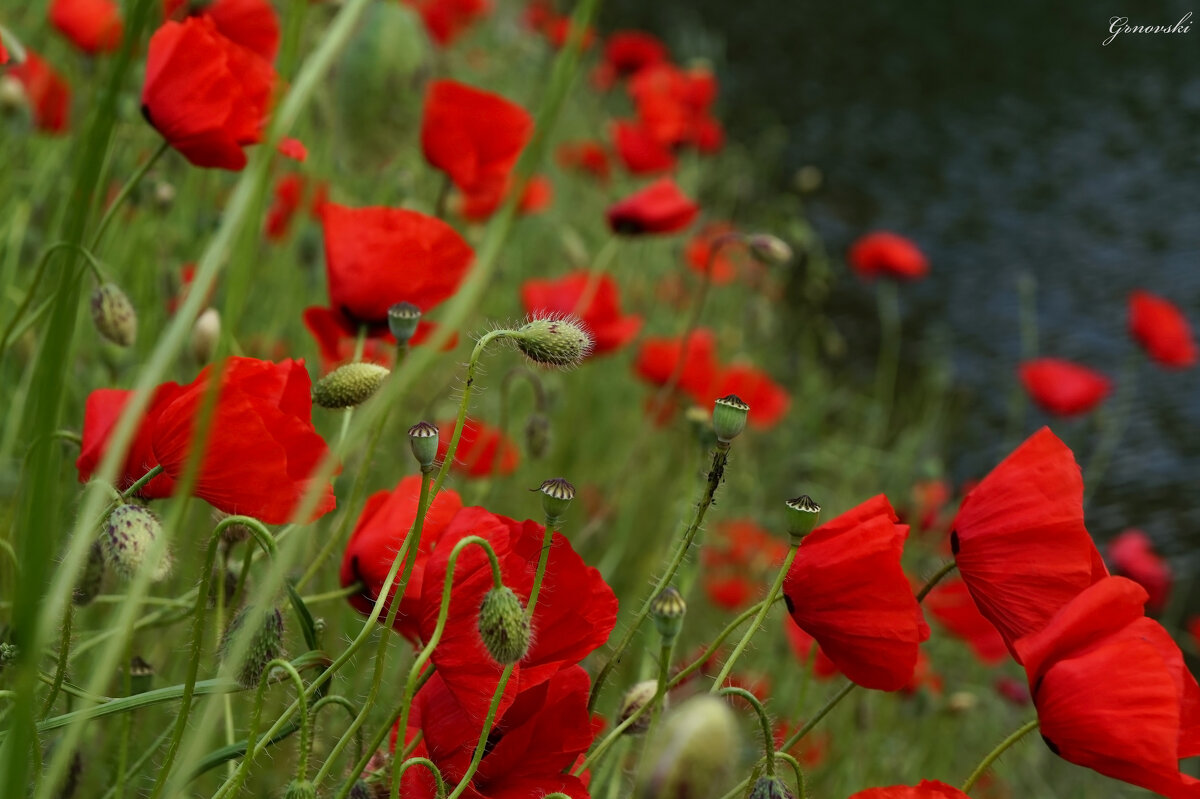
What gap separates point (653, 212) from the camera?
4.70 feet

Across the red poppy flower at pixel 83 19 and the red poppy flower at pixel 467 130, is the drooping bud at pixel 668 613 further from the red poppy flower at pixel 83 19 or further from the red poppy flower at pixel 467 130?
the red poppy flower at pixel 83 19

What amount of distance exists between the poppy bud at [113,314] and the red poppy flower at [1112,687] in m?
0.60

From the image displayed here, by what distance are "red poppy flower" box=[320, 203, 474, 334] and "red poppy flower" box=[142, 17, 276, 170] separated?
0.26 ft

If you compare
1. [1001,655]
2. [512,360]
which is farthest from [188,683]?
[512,360]

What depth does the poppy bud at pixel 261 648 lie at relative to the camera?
497 millimetres

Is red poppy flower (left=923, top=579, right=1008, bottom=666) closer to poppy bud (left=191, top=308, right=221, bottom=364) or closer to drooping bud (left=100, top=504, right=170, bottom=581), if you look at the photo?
poppy bud (left=191, top=308, right=221, bottom=364)

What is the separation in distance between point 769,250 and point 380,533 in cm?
80

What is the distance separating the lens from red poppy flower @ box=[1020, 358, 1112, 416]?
233cm

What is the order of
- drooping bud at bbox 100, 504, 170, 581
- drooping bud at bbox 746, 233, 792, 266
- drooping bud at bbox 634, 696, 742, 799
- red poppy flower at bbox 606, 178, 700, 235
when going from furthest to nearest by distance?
red poppy flower at bbox 606, 178, 700, 235, drooping bud at bbox 746, 233, 792, 266, drooping bud at bbox 100, 504, 170, 581, drooping bud at bbox 634, 696, 742, 799

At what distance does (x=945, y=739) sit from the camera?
1.87 meters

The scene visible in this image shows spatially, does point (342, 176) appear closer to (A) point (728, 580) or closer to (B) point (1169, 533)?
(A) point (728, 580)

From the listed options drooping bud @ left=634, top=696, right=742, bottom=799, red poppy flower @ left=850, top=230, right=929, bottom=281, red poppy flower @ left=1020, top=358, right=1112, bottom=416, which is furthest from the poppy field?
red poppy flower @ left=850, top=230, right=929, bottom=281

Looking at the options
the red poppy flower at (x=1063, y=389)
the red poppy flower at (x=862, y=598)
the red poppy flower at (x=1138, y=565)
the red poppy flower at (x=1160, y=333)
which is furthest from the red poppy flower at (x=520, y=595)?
the red poppy flower at (x=1160, y=333)

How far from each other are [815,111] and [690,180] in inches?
140
